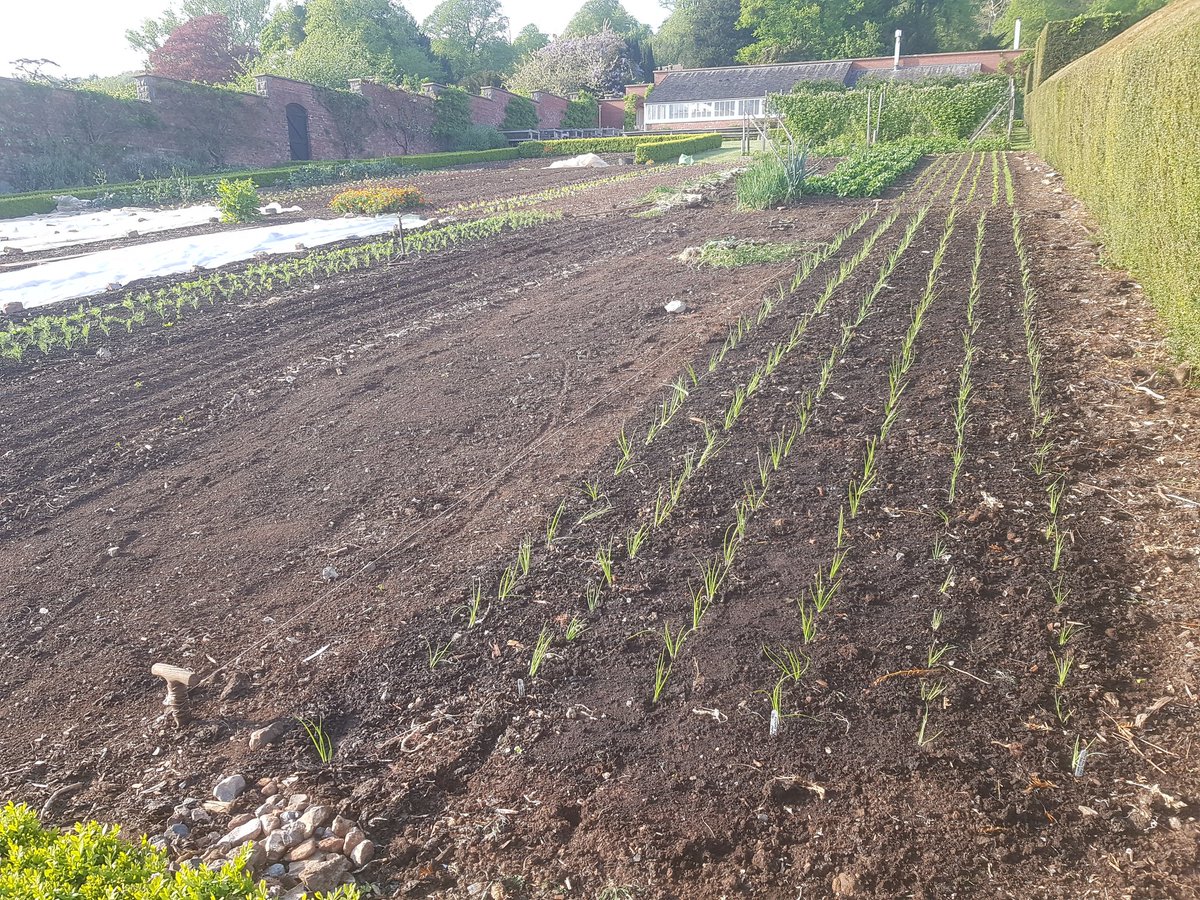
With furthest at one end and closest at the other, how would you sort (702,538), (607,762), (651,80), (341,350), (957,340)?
(651,80), (341,350), (957,340), (702,538), (607,762)

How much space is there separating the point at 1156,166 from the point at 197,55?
161 feet

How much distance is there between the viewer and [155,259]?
→ 9.50 m

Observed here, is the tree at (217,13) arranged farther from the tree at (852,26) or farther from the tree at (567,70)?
the tree at (852,26)

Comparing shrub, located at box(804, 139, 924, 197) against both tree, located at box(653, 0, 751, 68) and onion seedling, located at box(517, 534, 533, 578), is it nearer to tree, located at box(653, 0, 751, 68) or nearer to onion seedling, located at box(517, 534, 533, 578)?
onion seedling, located at box(517, 534, 533, 578)

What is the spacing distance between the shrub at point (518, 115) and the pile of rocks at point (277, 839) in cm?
4148

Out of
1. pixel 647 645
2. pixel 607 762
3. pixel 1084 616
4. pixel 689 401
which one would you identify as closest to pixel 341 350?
pixel 689 401

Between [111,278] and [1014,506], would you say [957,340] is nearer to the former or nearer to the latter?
[1014,506]

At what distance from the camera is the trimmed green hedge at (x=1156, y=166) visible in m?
4.54

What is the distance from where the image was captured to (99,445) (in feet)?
14.7

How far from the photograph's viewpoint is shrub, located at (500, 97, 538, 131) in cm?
3966

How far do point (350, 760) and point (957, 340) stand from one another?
15.7 ft

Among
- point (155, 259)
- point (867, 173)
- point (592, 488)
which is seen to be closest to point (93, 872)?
point (592, 488)

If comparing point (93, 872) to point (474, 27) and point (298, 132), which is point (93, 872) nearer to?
point (298, 132)

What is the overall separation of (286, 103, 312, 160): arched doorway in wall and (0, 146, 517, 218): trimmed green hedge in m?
5.33
